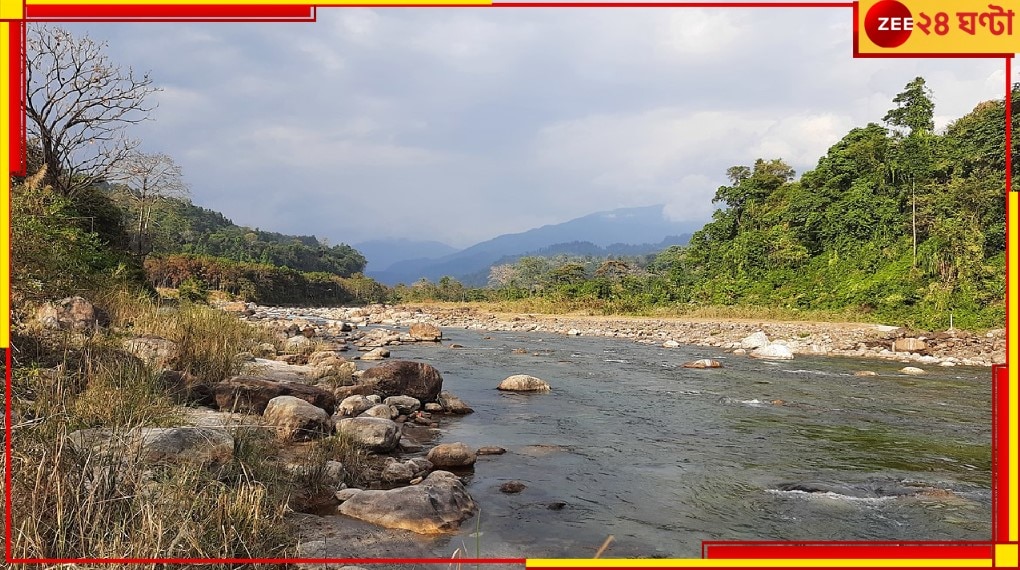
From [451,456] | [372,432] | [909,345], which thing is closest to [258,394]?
[372,432]

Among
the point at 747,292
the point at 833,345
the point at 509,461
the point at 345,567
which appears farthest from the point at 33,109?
the point at 747,292

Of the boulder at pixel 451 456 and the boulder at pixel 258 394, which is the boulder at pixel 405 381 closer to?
the boulder at pixel 258 394

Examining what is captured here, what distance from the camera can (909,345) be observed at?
56.7ft

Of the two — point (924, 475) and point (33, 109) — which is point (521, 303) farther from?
point (924, 475)

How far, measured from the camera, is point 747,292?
33031 millimetres

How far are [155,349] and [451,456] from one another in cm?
457

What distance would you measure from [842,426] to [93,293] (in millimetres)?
11908

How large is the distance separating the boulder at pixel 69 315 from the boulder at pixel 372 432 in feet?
10.5

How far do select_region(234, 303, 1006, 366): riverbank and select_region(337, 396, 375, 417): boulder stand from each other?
1328 centimetres

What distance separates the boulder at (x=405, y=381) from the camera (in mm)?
9695

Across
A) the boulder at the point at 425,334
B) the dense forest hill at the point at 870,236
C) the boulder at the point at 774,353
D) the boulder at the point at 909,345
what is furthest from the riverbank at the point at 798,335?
the boulder at the point at 425,334

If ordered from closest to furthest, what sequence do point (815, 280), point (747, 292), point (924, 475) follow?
point (924, 475) < point (815, 280) < point (747, 292)

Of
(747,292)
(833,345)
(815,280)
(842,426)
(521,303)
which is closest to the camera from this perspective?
(842,426)

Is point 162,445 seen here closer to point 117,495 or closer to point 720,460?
point 117,495
